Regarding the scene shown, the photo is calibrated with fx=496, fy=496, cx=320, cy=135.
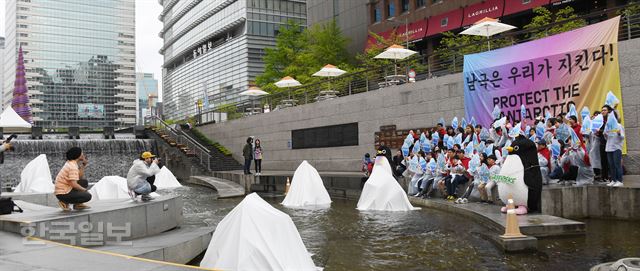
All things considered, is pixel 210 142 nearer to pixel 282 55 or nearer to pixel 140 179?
pixel 282 55

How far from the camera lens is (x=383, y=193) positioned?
13.8 meters

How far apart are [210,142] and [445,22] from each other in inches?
777

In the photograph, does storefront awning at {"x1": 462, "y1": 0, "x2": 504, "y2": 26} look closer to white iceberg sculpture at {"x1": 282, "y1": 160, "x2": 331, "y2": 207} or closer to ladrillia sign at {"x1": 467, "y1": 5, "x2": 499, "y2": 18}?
ladrillia sign at {"x1": 467, "y1": 5, "x2": 499, "y2": 18}

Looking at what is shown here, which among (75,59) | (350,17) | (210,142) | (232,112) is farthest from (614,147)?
(75,59)

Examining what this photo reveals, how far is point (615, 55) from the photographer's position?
13922mm

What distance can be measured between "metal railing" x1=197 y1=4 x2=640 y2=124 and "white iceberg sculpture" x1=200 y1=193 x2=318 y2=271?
40.3ft

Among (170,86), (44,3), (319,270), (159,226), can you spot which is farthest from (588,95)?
(44,3)

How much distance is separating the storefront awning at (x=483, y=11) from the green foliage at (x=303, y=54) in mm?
10510

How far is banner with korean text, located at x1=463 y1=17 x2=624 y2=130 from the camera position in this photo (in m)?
14.1

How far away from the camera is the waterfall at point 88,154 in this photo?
101 feet

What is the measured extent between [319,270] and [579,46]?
466 inches

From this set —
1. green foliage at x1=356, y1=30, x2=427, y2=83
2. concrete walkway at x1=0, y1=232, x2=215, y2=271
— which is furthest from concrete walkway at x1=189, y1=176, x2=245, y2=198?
concrete walkway at x1=0, y1=232, x2=215, y2=271

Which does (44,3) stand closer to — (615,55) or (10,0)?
(10,0)

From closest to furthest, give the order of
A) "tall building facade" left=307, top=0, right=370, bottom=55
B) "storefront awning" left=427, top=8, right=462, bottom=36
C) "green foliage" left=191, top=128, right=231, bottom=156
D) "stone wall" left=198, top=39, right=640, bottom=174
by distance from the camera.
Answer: "stone wall" left=198, top=39, right=640, bottom=174
"green foliage" left=191, top=128, right=231, bottom=156
"storefront awning" left=427, top=8, right=462, bottom=36
"tall building facade" left=307, top=0, right=370, bottom=55
